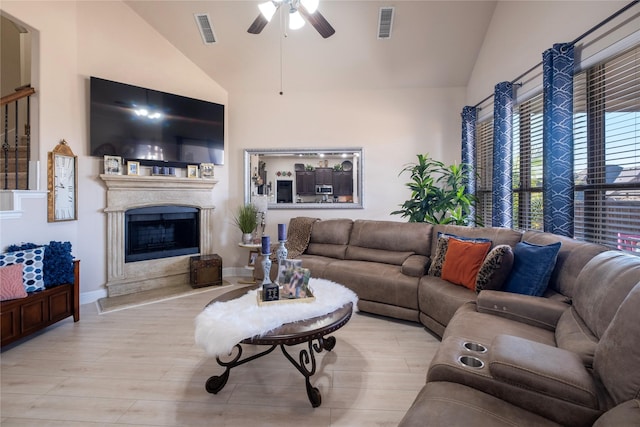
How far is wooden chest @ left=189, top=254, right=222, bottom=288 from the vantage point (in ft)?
13.6

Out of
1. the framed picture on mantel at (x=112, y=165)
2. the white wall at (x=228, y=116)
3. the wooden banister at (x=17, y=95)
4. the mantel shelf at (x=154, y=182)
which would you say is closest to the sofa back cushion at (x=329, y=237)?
the white wall at (x=228, y=116)

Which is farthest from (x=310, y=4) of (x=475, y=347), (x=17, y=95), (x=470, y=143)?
(x=17, y=95)

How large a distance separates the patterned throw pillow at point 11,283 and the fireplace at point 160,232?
4.65 ft

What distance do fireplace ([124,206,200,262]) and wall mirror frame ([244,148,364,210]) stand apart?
3.17 ft

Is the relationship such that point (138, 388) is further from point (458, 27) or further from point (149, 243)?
point (458, 27)

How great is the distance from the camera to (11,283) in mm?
2428

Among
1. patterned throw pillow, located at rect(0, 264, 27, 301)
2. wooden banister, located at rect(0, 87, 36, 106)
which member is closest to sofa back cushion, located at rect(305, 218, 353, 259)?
patterned throw pillow, located at rect(0, 264, 27, 301)

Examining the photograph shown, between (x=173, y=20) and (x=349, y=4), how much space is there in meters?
2.31

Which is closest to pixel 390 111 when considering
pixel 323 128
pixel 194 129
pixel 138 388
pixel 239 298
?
pixel 323 128

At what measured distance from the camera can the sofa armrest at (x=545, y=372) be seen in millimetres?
1029

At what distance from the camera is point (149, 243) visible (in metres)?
4.22

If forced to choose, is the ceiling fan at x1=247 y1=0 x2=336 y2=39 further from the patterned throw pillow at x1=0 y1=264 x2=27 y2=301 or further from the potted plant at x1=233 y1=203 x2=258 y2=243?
the patterned throw pillow at x1=0 y1=264 x2=27 y2=301

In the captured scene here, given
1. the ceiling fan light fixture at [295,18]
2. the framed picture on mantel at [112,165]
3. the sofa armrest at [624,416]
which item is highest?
the ceiling fan light fixture at [295,18]

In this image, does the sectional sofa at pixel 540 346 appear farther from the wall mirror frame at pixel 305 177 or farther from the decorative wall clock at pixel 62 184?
the decorative wall clock at pixel 62 184
